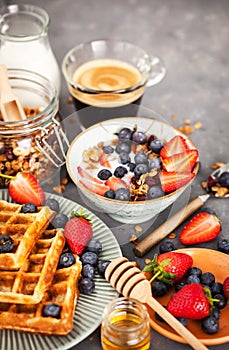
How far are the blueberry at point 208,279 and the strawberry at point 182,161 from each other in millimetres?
344

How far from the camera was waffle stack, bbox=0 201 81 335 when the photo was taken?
58.2 inches

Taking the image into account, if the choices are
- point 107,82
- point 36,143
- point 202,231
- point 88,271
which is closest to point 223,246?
point 202,231

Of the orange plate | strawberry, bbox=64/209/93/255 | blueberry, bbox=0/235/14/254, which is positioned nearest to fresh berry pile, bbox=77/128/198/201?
strawberry, bbox=64/209/93/255

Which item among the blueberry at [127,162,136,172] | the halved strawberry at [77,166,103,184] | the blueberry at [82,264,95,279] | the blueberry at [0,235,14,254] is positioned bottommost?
the blueberry at [82,264,95,279]

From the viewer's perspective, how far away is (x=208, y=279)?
1.63 meters

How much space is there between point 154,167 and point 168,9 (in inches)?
49.8

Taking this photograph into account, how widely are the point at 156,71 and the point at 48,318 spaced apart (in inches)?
51.3

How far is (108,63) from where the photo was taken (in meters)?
2.31

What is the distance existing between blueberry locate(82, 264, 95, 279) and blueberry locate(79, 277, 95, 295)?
0.07ft

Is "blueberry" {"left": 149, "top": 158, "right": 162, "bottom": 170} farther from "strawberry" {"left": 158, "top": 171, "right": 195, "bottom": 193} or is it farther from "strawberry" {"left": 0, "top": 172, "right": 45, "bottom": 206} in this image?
"strawberry" {"left": 0, "top": 172, "right": 45, "bottom": 206}

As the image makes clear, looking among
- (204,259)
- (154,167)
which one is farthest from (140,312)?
(154,167)

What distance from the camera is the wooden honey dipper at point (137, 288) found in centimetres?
146

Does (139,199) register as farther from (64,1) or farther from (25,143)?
(64,1)

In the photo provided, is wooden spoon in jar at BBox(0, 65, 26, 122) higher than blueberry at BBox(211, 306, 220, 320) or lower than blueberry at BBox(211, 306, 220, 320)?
higher
